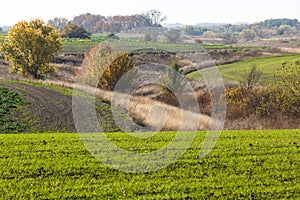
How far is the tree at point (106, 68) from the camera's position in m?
34.8

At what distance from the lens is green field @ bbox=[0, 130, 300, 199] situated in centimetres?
971

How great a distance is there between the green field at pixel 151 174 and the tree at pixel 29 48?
2813 centimetres

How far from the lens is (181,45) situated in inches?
2584

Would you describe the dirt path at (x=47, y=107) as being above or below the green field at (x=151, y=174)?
below

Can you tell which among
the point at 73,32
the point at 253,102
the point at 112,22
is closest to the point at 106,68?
the point at 253,102

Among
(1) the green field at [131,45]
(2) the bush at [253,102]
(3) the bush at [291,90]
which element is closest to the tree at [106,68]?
(1) the green field at [131,45]

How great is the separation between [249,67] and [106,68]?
31501mm

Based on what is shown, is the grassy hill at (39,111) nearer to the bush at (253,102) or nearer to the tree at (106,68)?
the tree at (106,68)

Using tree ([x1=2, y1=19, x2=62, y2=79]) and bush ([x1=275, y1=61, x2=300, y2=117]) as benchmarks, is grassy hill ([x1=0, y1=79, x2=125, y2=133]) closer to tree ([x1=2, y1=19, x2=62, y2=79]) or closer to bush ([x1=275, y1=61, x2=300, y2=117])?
tree ([x1=2, y1=19, x2=62, y2=79])

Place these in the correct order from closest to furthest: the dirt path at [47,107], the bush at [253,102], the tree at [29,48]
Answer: the dirt path at [47,107] < the bush at [253,102] < the tree at [29,48]

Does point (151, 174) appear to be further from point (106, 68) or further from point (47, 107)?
point (106, 68)

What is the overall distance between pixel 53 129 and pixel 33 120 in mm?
1942

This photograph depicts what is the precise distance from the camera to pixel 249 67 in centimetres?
5753

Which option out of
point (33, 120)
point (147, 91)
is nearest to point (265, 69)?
point (147, 91)
